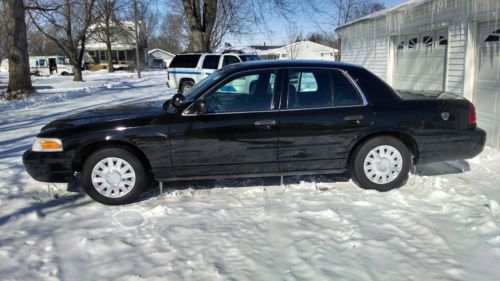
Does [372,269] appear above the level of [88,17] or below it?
below

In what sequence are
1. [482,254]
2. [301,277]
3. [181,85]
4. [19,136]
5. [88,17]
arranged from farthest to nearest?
[88,17] → [181,85] → [19,136] → [482,254] → [301,277]

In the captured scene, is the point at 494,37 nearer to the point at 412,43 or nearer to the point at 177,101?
the point at 412,43

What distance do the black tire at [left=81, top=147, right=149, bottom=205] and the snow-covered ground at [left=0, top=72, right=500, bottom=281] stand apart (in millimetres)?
118

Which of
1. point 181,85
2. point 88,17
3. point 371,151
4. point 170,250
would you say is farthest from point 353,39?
point 88,17

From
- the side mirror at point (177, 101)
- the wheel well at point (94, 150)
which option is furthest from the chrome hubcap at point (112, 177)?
the side mirror at point (177, 101)

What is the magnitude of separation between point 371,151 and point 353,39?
1079 cm

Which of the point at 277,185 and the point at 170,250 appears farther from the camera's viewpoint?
the point at 277,185

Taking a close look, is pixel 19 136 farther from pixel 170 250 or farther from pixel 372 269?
pixel 372 269

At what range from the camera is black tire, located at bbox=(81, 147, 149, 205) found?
15.8 ft

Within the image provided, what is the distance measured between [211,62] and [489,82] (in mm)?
11487

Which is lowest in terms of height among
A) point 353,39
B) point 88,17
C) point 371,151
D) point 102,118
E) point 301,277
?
point 301,277

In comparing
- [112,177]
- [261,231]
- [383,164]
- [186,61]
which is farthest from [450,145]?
[186,61]

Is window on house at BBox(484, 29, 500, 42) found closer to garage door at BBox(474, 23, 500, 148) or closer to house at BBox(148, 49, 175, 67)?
garage door at BBox(474, 23, 500, 148)

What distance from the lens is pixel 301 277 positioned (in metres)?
3.33
